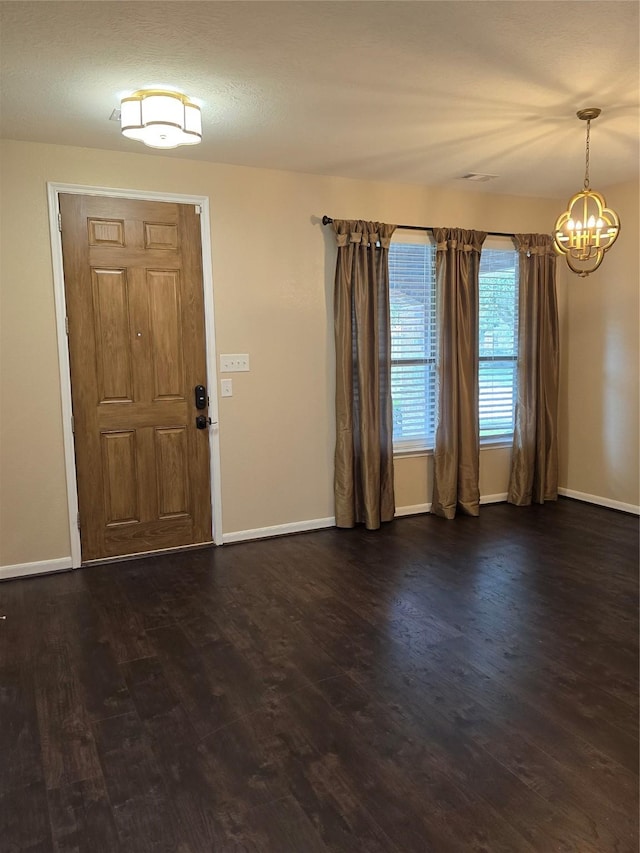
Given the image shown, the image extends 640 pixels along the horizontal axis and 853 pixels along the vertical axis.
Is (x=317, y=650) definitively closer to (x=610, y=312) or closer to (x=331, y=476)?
(x=331, y=476)

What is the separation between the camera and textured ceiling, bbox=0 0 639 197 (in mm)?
2250

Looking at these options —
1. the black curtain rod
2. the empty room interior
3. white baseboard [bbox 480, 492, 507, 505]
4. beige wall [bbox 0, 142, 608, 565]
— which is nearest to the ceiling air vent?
the empty room interior

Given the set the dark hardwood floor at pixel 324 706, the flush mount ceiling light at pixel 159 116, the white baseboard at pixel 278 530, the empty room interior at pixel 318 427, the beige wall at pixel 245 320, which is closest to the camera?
the dark hardwood floor at pixel 324 706

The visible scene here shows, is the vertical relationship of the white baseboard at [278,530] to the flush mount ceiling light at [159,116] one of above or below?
below

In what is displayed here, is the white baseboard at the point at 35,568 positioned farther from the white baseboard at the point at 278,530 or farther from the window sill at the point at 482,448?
the window sill at the point at 482,448

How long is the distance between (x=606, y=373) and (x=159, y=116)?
4138 mm

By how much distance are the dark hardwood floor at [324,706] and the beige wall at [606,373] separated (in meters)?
1.36

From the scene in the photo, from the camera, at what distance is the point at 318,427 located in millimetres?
4672

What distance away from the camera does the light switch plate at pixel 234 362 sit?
4.29m

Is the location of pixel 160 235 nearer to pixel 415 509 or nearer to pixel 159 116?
pixel 159 116

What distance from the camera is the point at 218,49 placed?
248cm

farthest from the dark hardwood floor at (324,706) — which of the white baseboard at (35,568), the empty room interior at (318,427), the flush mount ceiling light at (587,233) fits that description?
the flush mount ceiling light at (587,233)

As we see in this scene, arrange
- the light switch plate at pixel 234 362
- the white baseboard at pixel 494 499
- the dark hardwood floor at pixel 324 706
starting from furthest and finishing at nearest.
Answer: the white baseboard at pixel 494 499, the light switch plate at pixel 234 362, the dark hardwood floor at pixel 324 706

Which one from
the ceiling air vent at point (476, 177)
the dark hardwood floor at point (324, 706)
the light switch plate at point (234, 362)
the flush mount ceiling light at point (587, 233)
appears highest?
the ceiling air vent at point (476, 177)
